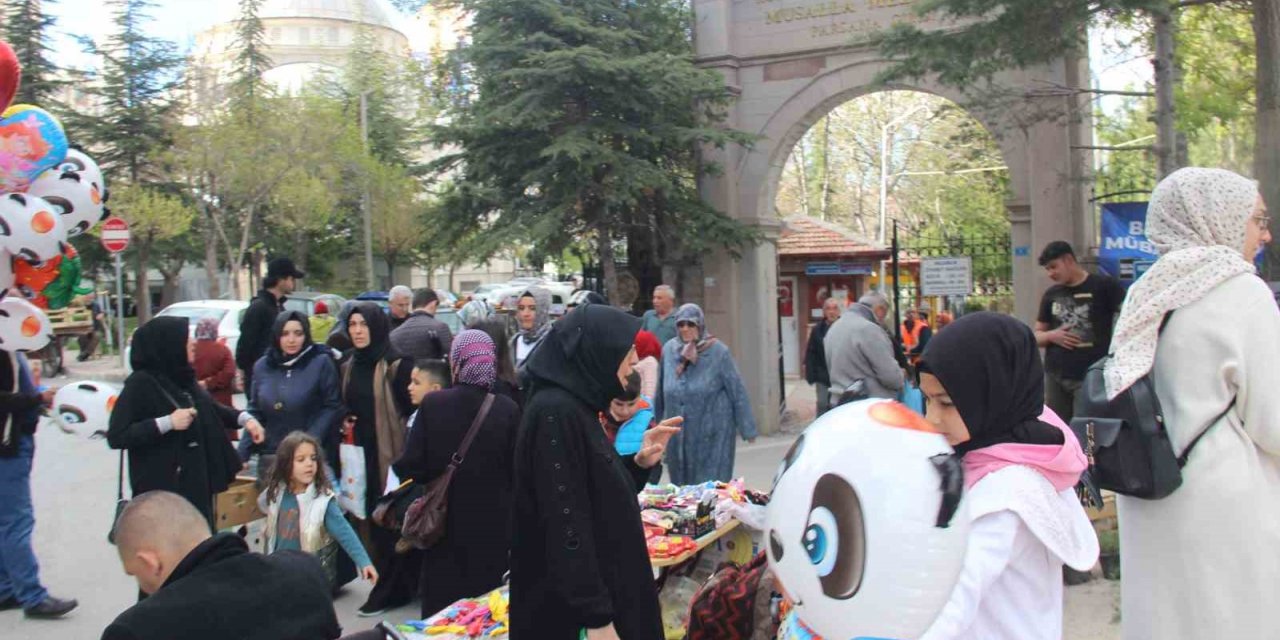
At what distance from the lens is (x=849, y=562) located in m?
2.69

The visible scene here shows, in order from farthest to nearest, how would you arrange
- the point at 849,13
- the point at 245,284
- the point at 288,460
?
1. the point at 245,284
2. the point at 849,13
3. the point at 288,460

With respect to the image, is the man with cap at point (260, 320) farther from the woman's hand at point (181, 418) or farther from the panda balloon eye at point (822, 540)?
the panda balloon eye at point (822, 540)

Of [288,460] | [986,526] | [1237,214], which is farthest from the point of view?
[288,460]

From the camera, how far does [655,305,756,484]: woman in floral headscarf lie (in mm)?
8031

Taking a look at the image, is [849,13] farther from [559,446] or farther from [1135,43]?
[559,446]

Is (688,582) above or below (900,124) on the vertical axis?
below

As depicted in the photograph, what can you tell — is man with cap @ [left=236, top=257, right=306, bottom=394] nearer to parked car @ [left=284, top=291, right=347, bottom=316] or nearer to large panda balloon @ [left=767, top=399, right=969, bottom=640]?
large panda balloon @ [left=767, top=399, right=969, bottom=640]

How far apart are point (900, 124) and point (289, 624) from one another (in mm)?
36753

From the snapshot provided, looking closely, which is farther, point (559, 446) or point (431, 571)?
point (431, 571)

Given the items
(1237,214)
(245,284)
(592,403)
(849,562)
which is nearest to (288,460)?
(592,403)

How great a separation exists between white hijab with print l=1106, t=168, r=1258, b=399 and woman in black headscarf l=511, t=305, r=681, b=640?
155cm

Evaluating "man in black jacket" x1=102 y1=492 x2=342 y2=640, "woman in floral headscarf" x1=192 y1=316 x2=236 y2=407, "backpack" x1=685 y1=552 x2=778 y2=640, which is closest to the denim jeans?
"woman in floral headscarf" x1=192 y1=316 x2=236 y2=407

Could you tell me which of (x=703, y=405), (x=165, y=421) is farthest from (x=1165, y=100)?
(x=165, y=421)

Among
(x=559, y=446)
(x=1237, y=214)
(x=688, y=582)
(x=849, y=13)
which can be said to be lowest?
(x=688, y=582)
